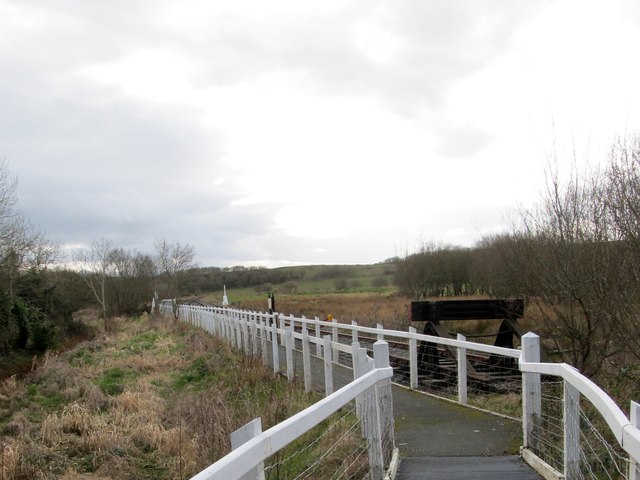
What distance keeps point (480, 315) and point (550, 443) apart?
41.4 feet

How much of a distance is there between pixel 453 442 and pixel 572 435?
2.48m

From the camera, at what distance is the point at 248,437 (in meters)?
2.50

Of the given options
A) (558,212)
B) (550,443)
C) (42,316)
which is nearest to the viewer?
(550,443)

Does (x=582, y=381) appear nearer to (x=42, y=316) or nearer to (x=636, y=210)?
(x=636, y=210)

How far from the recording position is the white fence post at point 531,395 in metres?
6.24

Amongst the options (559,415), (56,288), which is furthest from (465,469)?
(56,288)

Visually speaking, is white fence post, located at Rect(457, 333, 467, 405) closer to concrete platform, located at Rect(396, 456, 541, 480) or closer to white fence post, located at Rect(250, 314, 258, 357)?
concrete platform, located at Rect(396, 456, 541, 480)

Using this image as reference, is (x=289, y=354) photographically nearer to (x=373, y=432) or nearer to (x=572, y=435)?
(x=373, y=432)

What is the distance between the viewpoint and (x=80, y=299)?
51.9 meters

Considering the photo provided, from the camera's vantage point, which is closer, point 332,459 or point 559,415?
point 332,459

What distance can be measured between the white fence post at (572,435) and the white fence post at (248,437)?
10.4ft

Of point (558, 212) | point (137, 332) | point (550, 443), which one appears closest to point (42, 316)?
point (137, 332)

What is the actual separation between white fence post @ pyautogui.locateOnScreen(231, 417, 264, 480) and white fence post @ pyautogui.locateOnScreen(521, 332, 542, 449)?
14.7 feet

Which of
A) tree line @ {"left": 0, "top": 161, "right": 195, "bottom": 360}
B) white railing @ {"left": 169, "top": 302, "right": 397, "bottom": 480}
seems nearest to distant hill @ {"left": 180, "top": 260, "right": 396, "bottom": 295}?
tree line @ {"left": 0, "top": 161, "right": 195, "bottom": 360}
